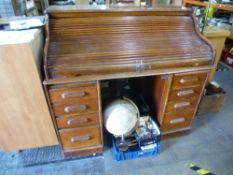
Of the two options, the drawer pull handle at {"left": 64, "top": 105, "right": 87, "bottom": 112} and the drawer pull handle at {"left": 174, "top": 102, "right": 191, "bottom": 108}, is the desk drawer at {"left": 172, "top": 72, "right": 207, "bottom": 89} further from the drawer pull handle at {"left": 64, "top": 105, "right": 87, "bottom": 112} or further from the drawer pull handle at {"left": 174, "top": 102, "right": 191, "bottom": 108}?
the drawer pull handle at {"left": 64, "top": 105, "right": 87, "bottom": 112}

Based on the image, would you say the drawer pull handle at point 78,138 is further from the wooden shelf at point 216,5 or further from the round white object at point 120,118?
the wooden shelf at point 216,5

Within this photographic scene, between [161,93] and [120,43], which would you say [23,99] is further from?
[161,93]

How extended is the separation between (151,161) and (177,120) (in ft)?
1.33

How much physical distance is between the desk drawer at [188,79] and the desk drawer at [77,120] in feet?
2.01

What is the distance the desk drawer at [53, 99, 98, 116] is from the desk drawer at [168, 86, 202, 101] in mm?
579

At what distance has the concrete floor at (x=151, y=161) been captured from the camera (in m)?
1.35

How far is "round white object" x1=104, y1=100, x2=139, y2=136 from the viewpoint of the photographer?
1290 millimetres

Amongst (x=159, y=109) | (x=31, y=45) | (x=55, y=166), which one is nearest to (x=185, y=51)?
(x=159, y=109)

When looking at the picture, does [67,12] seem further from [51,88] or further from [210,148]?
[210,148]

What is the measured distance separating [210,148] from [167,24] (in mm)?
1132

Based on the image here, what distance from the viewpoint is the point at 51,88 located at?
3.43 ft

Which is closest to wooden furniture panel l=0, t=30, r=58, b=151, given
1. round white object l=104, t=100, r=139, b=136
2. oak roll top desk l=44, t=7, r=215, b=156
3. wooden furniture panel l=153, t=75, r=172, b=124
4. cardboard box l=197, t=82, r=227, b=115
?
oak roll top desk l=44, t=7, r=215, b=156

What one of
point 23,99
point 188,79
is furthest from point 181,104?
point 23,99

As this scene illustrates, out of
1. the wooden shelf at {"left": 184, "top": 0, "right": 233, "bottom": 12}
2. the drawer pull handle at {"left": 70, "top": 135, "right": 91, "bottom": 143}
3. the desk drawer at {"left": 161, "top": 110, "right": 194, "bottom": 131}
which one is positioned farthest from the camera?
the wooden shelf at {"left": 184, "top": 0, "right": 233, "bottom": 12}
